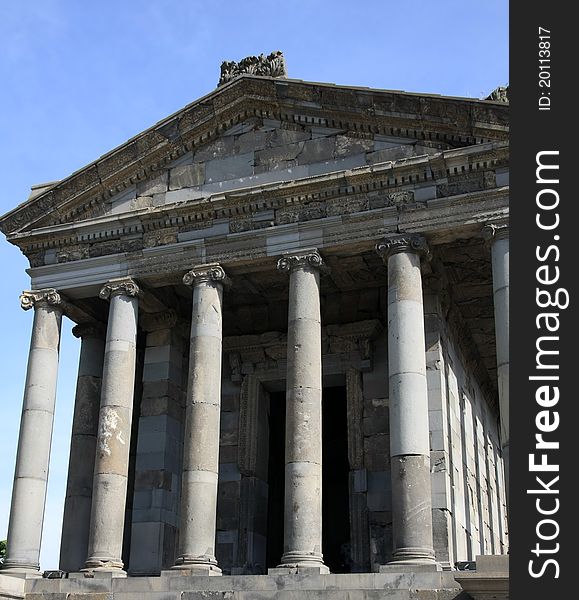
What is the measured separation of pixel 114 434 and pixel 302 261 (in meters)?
5.17

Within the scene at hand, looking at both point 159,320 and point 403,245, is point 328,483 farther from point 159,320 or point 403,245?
point 403,245

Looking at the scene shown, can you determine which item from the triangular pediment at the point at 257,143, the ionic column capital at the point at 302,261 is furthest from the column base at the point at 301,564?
the triangular pediment at the point at 257,143

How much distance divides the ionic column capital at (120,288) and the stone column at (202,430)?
1.29 metres

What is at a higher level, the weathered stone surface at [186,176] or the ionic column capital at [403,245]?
the weathered stone surface at [186,176]

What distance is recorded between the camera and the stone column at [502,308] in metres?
15.2

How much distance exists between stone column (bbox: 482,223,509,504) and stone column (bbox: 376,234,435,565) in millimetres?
1349

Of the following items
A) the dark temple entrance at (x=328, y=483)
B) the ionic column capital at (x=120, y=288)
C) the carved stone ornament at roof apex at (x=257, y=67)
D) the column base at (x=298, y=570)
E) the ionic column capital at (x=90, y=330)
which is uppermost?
the carved stone ornament at roof apex at (x=257, y=67)

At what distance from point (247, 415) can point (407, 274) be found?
20.4ft

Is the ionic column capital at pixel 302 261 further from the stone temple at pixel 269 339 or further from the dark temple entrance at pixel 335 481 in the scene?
the dark temple entrance at pixel 335 481

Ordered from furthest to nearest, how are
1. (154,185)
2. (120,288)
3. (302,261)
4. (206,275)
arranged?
(154,185) < (120,288) < (206,275) < (302,261)

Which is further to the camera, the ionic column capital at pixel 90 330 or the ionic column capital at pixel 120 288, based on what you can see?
the ionic column capital at pixel 90 330

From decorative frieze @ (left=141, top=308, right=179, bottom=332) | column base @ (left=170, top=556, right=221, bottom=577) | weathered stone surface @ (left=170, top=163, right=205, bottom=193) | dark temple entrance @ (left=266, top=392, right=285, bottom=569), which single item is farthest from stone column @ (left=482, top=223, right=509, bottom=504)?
decorative frieze @ (left=141, top=308, right=179, bottom=332)

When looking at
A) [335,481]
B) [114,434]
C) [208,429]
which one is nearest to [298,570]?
[208,429]

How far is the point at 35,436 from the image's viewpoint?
61.1ft
